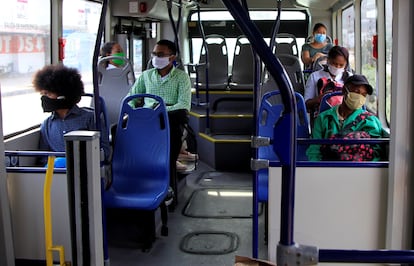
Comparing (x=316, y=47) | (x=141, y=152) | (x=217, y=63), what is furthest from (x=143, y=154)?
(x=217, y=63)

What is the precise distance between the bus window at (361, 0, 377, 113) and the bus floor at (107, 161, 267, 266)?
4.77ft

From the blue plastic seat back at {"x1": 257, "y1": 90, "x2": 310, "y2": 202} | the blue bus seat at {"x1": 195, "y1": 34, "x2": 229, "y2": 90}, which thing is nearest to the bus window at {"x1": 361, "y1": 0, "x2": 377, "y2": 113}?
the blue plastic seat back at {"x1": 257, "y1": 90, "x2": 310, "y2": 202}

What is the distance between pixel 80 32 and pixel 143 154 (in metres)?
2.18

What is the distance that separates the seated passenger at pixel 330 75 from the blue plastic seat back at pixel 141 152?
1430mm

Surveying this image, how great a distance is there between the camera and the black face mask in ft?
11.3

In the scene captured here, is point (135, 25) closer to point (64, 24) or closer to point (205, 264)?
point (64, 24)

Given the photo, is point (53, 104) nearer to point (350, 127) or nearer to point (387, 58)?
point (350, 127)

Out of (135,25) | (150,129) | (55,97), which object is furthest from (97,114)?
(135,25)

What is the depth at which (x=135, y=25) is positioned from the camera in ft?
24.7

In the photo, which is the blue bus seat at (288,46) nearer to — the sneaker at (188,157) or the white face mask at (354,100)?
the sneaker at (188,157)

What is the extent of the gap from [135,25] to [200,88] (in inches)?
51.7

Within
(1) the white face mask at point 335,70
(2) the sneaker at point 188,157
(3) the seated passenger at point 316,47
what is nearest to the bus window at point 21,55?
(2) the sneaker at point 188,157

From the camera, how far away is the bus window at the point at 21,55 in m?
4.07

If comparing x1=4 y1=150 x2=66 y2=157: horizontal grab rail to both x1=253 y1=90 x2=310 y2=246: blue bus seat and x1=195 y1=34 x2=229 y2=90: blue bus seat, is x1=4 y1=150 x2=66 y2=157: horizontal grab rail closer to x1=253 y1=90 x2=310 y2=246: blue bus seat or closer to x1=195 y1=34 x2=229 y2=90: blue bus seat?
x1=253 y1=90 x2=310 y2=246: blue bus seat
